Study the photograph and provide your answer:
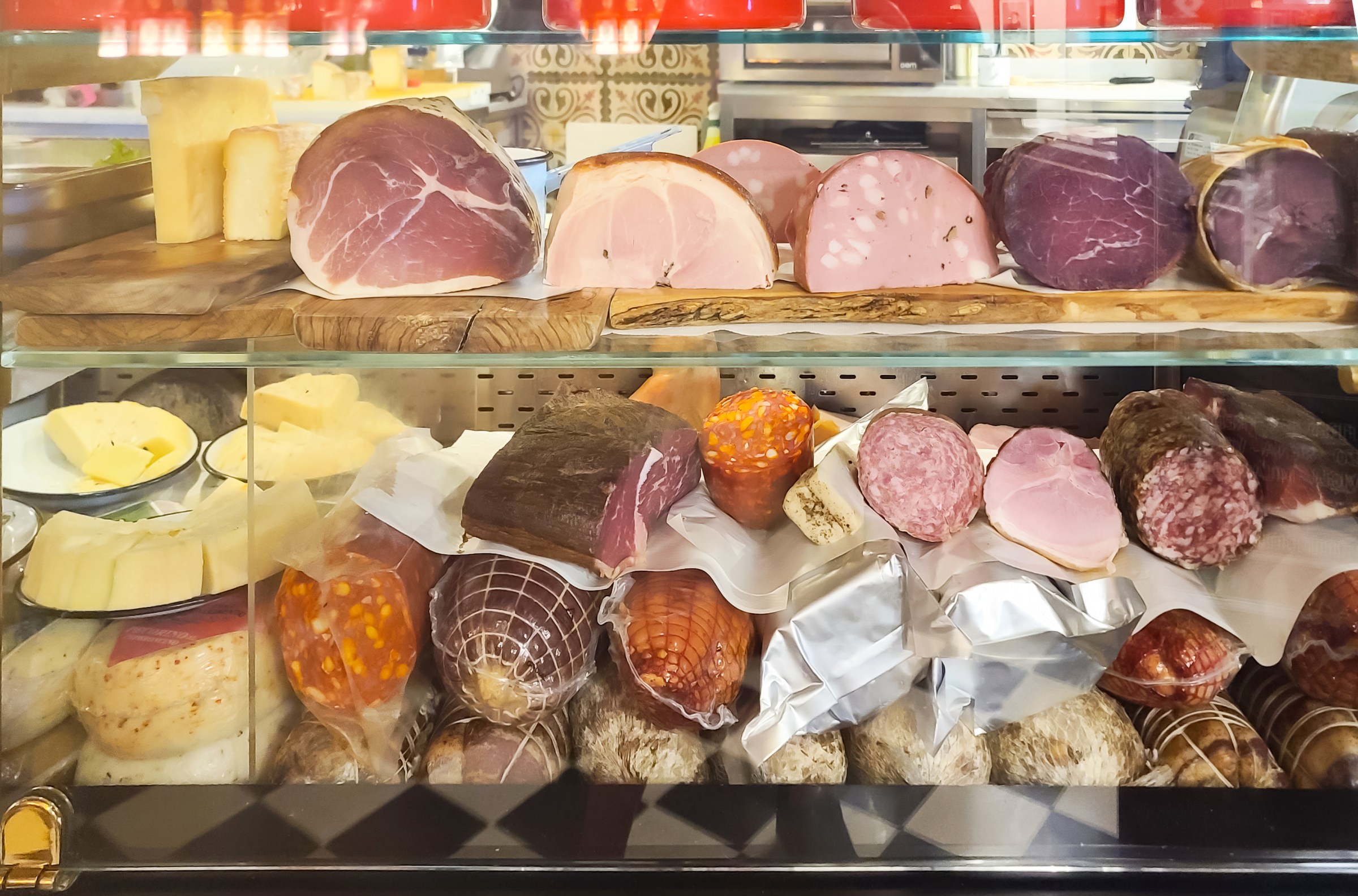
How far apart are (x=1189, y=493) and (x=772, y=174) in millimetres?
665

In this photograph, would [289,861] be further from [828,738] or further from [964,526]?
[964,526]

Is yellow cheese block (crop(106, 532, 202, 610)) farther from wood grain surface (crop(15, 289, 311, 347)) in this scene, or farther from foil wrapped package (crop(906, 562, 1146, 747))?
foil wrapped package (crop(906, 562, 1146, 747))

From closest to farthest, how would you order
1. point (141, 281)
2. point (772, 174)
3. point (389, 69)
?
point (141, 281), point (389, 69), point (772, 174)

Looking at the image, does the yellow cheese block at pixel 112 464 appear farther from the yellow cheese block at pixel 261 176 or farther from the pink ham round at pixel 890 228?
the pink ham round at pixel 890 228

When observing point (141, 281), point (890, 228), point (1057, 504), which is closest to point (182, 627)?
point (141, 281)

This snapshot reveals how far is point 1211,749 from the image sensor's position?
1.17 metres

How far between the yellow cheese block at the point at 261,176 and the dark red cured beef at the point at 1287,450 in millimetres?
1165

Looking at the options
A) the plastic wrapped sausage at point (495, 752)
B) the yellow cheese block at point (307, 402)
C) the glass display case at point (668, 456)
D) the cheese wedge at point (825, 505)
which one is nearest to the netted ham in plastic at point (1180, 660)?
the glass display case at point (668, 456)

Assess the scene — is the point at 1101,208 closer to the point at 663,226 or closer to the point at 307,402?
the point at 663,226

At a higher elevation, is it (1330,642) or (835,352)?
(835,352)

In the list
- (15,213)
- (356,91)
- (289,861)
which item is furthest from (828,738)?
(15,213)

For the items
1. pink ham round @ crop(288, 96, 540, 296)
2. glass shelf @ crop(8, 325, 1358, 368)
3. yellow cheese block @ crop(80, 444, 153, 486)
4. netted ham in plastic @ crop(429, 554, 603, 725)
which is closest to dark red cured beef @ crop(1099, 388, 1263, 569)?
glass shelf @ crop(8, 325, 1358, 368)

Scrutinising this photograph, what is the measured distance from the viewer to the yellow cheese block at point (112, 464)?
117 centimetres

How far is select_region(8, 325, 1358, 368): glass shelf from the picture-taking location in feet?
3.50
